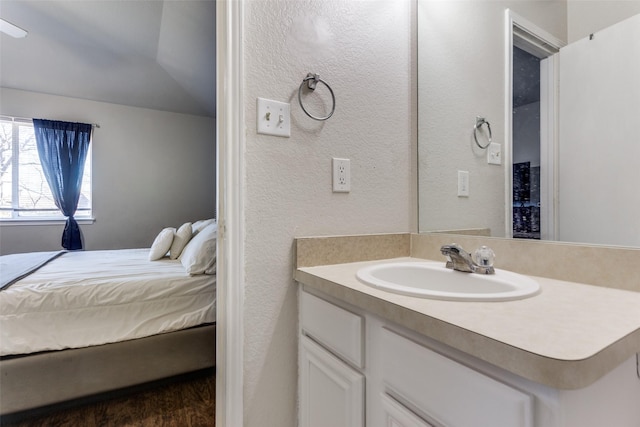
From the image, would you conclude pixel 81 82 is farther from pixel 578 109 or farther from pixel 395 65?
pixel 578 109

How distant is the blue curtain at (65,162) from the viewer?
3.37m

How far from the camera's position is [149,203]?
3.92m

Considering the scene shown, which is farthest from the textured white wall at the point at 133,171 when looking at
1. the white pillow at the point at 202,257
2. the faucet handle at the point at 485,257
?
the faucet handle at the point at 485,257

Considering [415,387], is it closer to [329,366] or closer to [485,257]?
[329,366]

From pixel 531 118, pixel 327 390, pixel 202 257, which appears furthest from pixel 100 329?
pixel 531 118

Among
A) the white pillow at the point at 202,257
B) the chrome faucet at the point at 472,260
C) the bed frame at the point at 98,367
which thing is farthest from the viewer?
the white pillow at the point at 202,257

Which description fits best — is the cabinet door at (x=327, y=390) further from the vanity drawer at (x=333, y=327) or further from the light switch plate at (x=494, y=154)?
the light switch plate at (x=494, y=154)

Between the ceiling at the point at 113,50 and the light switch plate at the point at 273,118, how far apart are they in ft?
5.53

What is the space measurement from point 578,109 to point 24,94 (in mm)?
4739

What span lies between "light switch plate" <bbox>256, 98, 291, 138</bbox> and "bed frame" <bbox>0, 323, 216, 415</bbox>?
1272mm

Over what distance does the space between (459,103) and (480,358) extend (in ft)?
3.30

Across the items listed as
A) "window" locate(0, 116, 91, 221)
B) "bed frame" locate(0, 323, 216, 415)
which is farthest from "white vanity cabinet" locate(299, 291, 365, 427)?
"window" locate(0, 116, 91, 221)

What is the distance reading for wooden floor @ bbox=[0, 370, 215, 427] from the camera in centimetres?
142

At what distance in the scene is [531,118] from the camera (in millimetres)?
906
